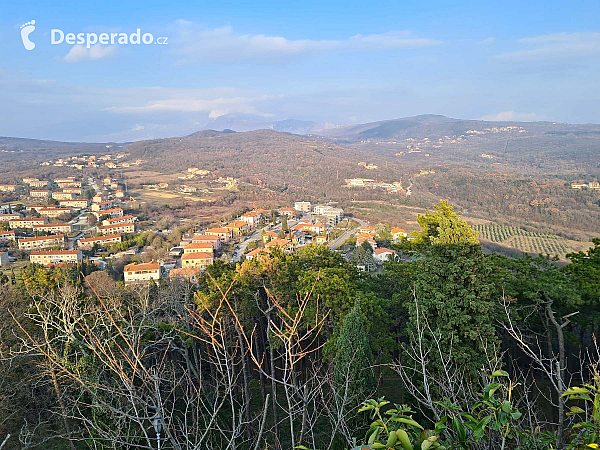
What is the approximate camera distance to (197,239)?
28906mm

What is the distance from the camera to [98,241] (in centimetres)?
2962

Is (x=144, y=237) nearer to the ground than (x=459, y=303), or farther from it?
nearer to the ground

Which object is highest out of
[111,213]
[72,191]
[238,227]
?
[72,191]

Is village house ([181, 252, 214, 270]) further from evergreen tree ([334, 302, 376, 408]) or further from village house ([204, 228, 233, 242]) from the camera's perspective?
evergreen tree ([334, 302, 376, 408])

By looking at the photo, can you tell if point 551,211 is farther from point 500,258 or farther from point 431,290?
point 431,290

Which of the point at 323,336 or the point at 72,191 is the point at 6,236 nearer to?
the point at 72,191

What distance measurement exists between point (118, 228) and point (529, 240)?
111 feet

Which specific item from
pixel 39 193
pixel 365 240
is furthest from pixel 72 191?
pixel 365 240

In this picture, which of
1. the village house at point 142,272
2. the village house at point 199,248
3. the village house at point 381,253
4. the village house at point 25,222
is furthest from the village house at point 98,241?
the village house at point 381,253

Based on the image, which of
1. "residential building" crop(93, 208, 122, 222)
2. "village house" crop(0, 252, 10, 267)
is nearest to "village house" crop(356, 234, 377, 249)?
"village house" crop(0, 252, 10, 267)

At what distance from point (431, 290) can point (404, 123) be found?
160341mm

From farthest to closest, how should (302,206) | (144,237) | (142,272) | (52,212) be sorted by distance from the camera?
1. (302,206)
2. (52,212)
3. (144,237)
4. (142,272)

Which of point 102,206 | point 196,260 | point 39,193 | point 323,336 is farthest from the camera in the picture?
point 39,193

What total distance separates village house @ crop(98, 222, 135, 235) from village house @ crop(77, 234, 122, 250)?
2882 mm
